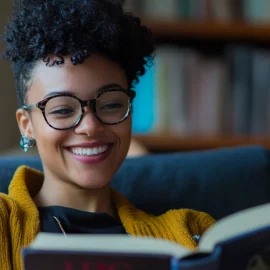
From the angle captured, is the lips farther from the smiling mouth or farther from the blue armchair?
the blue armchair

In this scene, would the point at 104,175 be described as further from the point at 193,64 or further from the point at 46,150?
the point at 193,64

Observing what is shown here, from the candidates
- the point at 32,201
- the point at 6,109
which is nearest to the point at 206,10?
the point at 6,109

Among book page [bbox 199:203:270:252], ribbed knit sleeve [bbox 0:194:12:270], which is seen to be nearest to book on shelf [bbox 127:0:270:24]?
ribbed knit sleeve [bbox 0:194:12:270]

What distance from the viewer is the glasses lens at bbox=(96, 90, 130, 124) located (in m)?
0.87

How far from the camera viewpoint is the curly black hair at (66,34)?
85 centimetres

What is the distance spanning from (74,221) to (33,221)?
83 mm

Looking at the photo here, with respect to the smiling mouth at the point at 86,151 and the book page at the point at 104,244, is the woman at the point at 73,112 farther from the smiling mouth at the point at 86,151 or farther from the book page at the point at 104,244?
the book page at the point at 104,244

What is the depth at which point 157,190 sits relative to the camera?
3.82 ft

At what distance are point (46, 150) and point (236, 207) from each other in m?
0.52

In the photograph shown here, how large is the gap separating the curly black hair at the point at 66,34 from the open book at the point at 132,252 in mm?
343

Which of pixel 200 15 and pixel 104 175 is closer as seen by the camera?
pixel 104 175

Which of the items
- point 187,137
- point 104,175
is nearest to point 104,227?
point 104,175

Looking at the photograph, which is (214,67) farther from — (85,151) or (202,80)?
(85,151)

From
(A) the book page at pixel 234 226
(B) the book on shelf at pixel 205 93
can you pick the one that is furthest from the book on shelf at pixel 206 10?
(A) the book page at pixel 234 226
